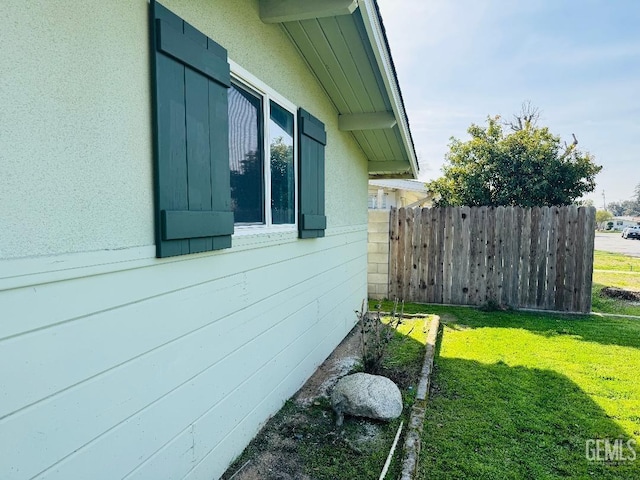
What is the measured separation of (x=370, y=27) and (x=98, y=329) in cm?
314

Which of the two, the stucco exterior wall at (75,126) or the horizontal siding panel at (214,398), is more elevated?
the stucco exterior wall at (75,126)

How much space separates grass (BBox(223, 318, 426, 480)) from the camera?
272 cm

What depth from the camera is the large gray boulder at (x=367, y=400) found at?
3334 mm

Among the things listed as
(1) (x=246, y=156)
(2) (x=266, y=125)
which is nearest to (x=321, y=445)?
(1) (x=246, y=156)

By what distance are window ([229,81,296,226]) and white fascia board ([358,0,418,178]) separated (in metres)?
1.03

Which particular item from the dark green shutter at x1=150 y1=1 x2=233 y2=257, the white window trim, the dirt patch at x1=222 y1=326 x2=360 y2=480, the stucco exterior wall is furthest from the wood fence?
the stucco exterior wall

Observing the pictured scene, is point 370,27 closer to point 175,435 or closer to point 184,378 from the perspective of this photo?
point 184,378

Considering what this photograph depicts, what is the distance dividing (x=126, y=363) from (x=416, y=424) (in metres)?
2.56

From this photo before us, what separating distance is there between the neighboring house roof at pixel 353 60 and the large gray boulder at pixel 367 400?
125 inches

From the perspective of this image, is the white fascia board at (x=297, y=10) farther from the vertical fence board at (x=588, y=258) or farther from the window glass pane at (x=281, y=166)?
the vertical fence board at (x=588, y=258)

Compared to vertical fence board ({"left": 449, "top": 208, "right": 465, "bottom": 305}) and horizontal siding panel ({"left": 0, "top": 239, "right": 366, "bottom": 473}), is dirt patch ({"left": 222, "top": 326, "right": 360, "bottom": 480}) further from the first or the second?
vertical fence board ({"left": 449, "top": 208, "right": 465, "bottom": 305})

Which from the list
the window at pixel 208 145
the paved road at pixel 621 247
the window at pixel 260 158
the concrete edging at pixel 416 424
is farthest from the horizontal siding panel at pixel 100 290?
the paved road at pixel 621 247

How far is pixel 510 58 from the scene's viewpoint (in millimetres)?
12469

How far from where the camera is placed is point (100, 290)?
1.64 m
